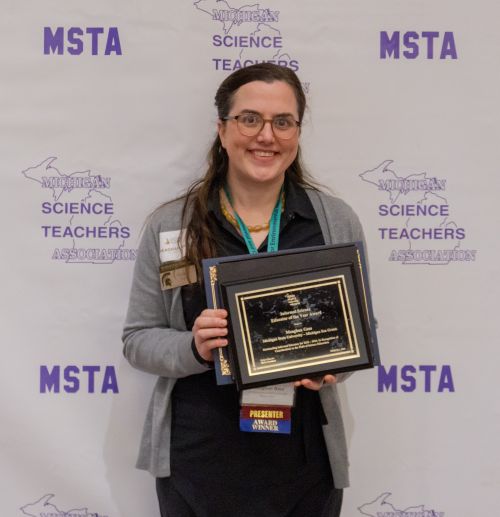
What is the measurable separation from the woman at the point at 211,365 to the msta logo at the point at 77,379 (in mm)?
401

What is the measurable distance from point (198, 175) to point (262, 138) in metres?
0.47

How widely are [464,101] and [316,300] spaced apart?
91cm

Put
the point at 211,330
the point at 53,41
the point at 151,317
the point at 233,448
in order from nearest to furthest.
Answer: the point at 211,330, the point at 233,448, the point at 151,317, the point at 53,41

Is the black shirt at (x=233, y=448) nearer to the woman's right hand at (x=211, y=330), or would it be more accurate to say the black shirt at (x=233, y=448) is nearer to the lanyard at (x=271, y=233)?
the lanyard at (x=271, y=233)

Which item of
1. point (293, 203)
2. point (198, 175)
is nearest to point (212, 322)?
point (293, 203)

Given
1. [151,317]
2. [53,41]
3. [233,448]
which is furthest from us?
[53,41]

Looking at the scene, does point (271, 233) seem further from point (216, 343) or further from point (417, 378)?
point (417, 378)

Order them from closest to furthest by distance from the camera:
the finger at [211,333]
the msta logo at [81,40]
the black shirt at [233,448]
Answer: the finger at [211,333], the black shirt at [233,448], the msta logo at [81,40]

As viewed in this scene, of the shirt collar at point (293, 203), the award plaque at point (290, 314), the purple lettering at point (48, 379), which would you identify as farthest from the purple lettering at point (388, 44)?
the purple lettering at point (48, 379)

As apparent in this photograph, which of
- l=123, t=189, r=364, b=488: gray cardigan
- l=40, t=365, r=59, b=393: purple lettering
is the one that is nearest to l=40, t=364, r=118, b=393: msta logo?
l=40, t=365, r=59, b=393: purple lettering

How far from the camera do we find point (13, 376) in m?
1.86

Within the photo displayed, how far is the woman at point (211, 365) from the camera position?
141 centimetres

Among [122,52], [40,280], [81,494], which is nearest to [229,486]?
[81,494]

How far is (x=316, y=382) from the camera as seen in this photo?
1.33 meters
